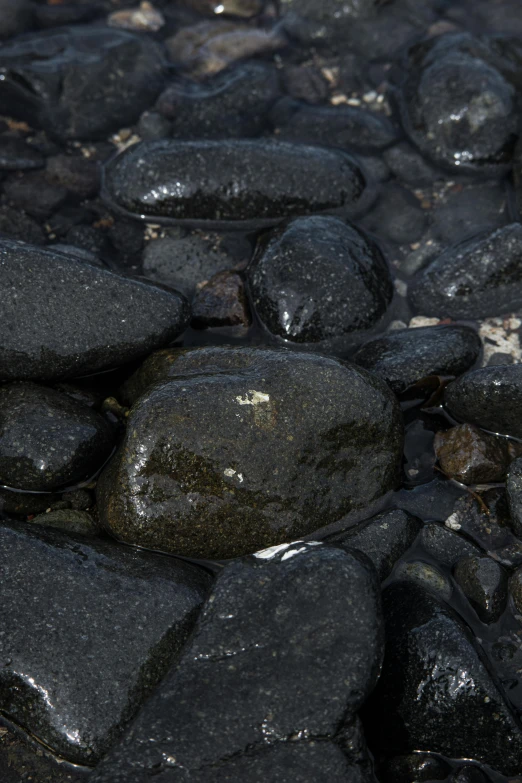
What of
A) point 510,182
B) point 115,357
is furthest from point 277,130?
point 115,357

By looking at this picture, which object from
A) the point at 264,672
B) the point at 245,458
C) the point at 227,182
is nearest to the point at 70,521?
the point at 245,458

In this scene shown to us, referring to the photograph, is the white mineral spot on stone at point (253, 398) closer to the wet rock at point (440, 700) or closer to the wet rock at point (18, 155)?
the wet rock at point (440, 700)

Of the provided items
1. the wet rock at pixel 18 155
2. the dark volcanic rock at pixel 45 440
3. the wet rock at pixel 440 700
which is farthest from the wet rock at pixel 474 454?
the wet rock at pixel 18 155

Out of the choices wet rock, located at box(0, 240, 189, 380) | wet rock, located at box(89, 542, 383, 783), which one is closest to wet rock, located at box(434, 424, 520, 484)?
wet rock, located at box(89, 542, 383, 783)

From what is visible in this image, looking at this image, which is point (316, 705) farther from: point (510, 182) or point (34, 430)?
point (510, 182)

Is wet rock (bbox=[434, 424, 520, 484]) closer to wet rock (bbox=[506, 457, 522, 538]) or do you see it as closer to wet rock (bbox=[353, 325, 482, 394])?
wet rock (bbox=[506, 457, 522, 538])

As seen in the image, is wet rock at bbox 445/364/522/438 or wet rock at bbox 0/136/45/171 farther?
wet rock at bbox 0/136/45/171

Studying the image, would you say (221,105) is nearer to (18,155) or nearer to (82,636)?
(18,155)
